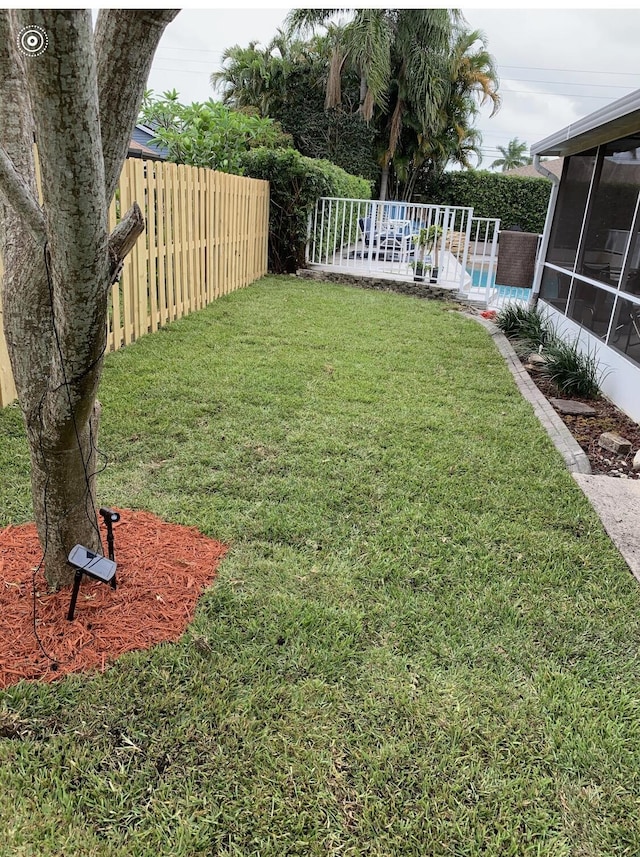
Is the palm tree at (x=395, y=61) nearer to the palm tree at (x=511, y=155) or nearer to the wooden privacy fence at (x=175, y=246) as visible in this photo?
the wooden privacy fence at (x=175, y=246)

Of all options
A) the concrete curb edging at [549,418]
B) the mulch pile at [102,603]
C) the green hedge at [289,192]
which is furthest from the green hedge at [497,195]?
the mulch pile at [102,603]

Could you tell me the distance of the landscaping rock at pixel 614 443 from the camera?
14.5ft

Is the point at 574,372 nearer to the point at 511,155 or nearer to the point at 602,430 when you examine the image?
the point at 602,430

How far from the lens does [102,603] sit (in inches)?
91.4

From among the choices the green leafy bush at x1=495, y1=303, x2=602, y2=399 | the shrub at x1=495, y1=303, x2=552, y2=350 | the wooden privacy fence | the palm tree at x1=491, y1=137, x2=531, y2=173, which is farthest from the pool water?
the palm tree at x1=491, y1=137, x2=531, y2=173

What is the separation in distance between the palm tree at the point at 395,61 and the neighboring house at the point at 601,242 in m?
12.3

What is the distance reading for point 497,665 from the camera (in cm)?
223

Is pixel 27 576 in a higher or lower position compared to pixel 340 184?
lower

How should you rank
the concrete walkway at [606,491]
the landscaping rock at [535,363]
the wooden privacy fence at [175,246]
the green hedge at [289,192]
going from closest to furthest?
the concrete walkway at [606,491]
the wooden privacy fence at [175,246]
the landscaping rock at [535,363]
the green hedge at [289,192]

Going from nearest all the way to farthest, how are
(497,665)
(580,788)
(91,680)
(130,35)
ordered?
(130,35) → (580,788) → (91,680) → (497,665)

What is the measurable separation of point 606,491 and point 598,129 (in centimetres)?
470

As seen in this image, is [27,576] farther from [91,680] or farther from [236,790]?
[236,790]

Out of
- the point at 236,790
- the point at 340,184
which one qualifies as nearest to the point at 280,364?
the point at 236,790

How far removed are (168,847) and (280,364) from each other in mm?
4619
